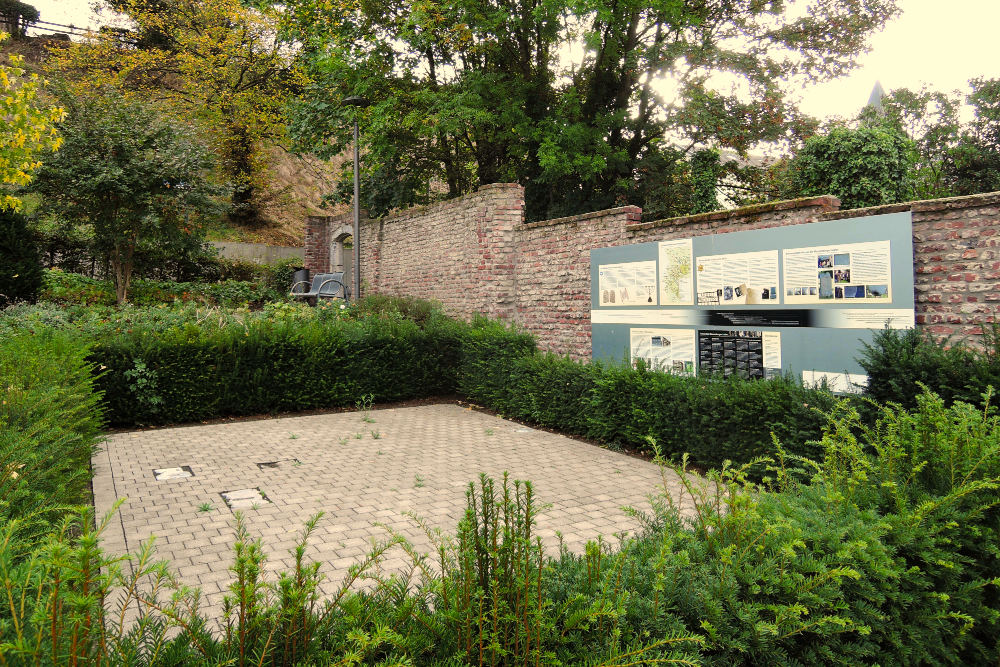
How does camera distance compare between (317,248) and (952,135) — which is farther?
(317,248)

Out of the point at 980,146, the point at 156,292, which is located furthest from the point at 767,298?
the point at 156,292

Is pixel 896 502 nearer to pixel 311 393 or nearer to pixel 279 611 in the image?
pixel 279 611

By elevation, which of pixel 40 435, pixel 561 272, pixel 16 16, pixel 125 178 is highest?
pixel 16 16

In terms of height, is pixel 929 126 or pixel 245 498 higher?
pixel 929 126

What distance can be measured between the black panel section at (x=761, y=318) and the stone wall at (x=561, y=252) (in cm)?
105

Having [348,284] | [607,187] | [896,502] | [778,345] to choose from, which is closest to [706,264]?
[778,345]

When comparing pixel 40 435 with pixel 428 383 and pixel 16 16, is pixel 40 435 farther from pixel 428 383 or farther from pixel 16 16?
pixel 16 16

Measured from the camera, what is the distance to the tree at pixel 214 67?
25.2 meters

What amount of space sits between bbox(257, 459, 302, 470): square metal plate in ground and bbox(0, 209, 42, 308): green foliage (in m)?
12.5

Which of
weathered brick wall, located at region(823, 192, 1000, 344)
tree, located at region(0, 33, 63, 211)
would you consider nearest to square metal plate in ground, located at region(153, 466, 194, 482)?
tree, located at region(0, 33, 63, 211)

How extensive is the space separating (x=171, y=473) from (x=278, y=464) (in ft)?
3.34

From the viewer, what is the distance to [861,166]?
11945mm

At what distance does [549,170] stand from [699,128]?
3785 millimetres

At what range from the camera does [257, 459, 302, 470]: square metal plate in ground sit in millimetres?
6582
